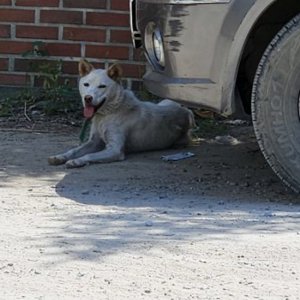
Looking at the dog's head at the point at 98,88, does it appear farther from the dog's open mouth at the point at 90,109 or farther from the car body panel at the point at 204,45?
the car body panel at the point at 204,45

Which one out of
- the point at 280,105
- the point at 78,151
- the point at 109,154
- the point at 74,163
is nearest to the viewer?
the point at 280,105

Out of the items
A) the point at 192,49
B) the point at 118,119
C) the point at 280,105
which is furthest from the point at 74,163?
the point at 280,105

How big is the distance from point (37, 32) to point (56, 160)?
7.30 feet

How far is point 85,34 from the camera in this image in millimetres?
9172

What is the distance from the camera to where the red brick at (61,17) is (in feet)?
30.0

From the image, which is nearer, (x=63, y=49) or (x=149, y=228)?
(x=149, y=228)

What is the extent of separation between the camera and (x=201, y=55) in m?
6.01

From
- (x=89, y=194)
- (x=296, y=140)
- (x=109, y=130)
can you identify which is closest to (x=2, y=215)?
(x=89, y=194)

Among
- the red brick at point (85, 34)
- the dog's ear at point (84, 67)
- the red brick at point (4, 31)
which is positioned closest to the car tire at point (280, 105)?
the dog's ear at point (84, 67)

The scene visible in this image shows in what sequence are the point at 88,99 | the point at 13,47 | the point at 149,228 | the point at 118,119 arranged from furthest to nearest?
the point at 13,47, the point at 118,119, the point at 88,99, the point at 149,228

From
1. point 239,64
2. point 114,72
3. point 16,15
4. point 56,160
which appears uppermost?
point 239,64

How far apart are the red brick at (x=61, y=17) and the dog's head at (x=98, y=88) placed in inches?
53.2

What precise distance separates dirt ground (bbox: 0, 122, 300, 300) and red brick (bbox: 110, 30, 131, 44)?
65.3 inches

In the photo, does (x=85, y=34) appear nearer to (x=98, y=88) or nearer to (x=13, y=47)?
(x=13, y=47)
